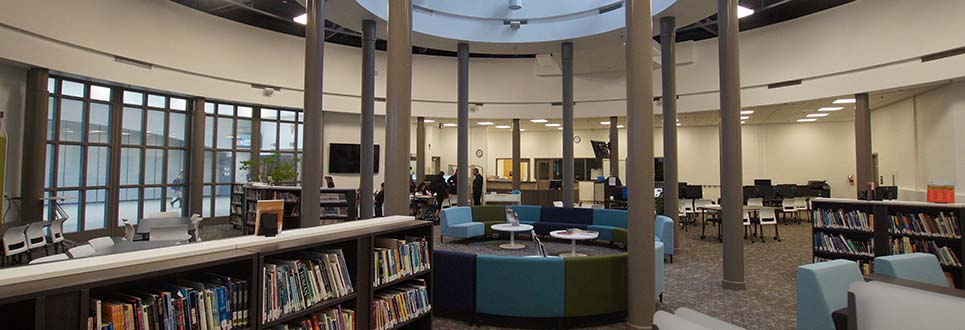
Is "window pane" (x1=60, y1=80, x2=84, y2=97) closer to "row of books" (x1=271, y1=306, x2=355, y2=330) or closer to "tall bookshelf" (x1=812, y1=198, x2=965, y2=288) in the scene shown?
"row of books" (x1=271, y1=306, x2=355, y2=330)

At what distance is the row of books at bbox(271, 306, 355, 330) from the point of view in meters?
2.65

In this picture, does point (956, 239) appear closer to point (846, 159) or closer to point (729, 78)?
point (729, 78)

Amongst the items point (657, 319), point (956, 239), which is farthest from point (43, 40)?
point (956, 239)

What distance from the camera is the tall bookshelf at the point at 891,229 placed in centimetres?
560

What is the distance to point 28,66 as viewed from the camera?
8.02 m

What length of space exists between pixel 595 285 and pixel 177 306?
361cm

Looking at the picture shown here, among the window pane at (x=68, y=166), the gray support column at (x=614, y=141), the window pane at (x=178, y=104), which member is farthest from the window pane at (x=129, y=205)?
the gray support column at (x=614, y=141)

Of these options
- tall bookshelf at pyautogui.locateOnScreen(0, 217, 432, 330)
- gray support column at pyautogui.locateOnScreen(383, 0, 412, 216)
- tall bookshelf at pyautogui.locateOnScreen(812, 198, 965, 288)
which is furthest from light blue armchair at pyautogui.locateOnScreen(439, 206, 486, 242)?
tall bookshelf at pyautogui.locateOnScreen(812, 198, 965, 288)

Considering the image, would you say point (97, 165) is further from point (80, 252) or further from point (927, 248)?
point (927, 248)

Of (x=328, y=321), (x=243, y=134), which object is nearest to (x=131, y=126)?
(x=243, y=134)

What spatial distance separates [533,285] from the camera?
442cm

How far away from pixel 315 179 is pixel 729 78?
6.52 metres

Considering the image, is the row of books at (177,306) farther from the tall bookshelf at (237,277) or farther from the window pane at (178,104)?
the window pane at (178,104)

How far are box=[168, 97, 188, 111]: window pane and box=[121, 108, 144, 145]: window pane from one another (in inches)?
29.3
